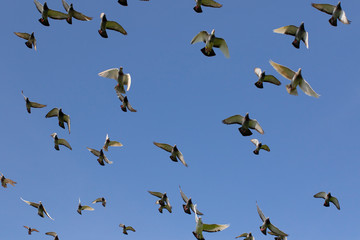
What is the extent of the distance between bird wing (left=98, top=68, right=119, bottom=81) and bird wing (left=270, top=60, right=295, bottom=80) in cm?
670

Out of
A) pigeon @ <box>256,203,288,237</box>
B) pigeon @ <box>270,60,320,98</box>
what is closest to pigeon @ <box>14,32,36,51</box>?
pigeon @ <box>270,60,320,98</box>

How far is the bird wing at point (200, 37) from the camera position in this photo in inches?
771

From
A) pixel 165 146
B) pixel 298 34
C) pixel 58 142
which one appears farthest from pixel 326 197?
pixel 58 142

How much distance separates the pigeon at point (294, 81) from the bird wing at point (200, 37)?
3.30m

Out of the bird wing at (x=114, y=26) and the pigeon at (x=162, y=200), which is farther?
the pigeon at (x=162, y=200)

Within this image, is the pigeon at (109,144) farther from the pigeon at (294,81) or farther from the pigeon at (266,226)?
the pigeon at (294,81)

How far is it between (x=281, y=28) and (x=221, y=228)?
9422mm

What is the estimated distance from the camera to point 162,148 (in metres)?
21.2

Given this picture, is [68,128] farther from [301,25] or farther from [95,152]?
[301,25]

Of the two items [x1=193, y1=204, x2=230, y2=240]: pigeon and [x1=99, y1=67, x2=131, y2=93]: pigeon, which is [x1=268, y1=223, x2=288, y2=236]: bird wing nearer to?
[x1=193, y1=204, x2=230, y2=240]: pigeon

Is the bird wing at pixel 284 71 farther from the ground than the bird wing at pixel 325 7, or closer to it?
closer to it

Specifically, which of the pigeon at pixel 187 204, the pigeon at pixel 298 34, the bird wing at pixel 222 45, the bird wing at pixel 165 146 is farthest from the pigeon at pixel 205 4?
the pigeon at pixel 187 204

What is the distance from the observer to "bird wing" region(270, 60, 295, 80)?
1842cm

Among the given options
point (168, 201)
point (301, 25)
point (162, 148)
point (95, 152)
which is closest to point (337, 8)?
point (301, 25)
